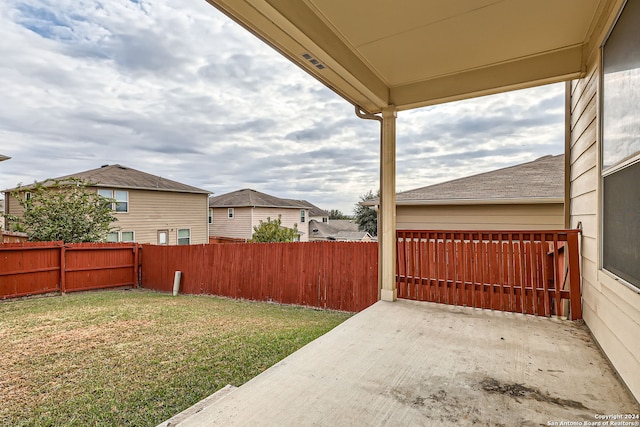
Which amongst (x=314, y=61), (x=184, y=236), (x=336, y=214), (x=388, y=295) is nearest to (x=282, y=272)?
(x=388, y=295)

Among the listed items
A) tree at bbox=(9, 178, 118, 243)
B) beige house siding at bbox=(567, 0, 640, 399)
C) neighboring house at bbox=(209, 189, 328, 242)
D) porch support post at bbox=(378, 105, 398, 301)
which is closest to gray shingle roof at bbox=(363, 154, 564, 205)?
beige house siding at bbox=(567, 0, 640, 399)

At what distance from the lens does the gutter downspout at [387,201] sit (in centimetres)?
383

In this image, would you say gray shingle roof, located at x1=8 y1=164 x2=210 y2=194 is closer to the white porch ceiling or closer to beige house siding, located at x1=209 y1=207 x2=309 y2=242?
beige house siding, located at x1=209 y1=207 x2=309 y2=242

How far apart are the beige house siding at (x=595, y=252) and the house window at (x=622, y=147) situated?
12 centimetres

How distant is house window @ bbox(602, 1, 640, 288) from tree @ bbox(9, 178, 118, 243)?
11.3 meters

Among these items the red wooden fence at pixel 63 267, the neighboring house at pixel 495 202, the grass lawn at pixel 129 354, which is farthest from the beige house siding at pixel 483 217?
the red wooden fence at pixel 63 267

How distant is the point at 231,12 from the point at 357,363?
97.8 inches

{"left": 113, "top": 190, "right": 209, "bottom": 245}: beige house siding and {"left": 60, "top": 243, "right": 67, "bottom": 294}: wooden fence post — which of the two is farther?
{"left": 113, "top": 190, "right": 209, "bottom": 245}: beige house siding

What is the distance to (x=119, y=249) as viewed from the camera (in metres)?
8.39

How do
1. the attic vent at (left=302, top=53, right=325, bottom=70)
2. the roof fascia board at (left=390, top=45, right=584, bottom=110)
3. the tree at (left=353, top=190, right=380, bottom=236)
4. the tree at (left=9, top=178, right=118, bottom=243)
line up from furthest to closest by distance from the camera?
the tree at (left=353, top=190, right=380, bottom=236)
the tree at (left=9, top=178, right=118, bottom=243)
the roof fascia board at (left=390, top=45, right=584, bottom=110)
the attic vent at (left=302, top=53, right=325, bottom=70)

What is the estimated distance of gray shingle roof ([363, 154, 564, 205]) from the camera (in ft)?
19.0

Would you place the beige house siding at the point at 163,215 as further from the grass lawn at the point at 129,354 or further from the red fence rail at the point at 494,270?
the red fence rail at the point at 494,270

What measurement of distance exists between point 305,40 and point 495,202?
522 cm

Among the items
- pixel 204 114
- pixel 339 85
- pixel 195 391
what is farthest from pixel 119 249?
pixel 339 85
